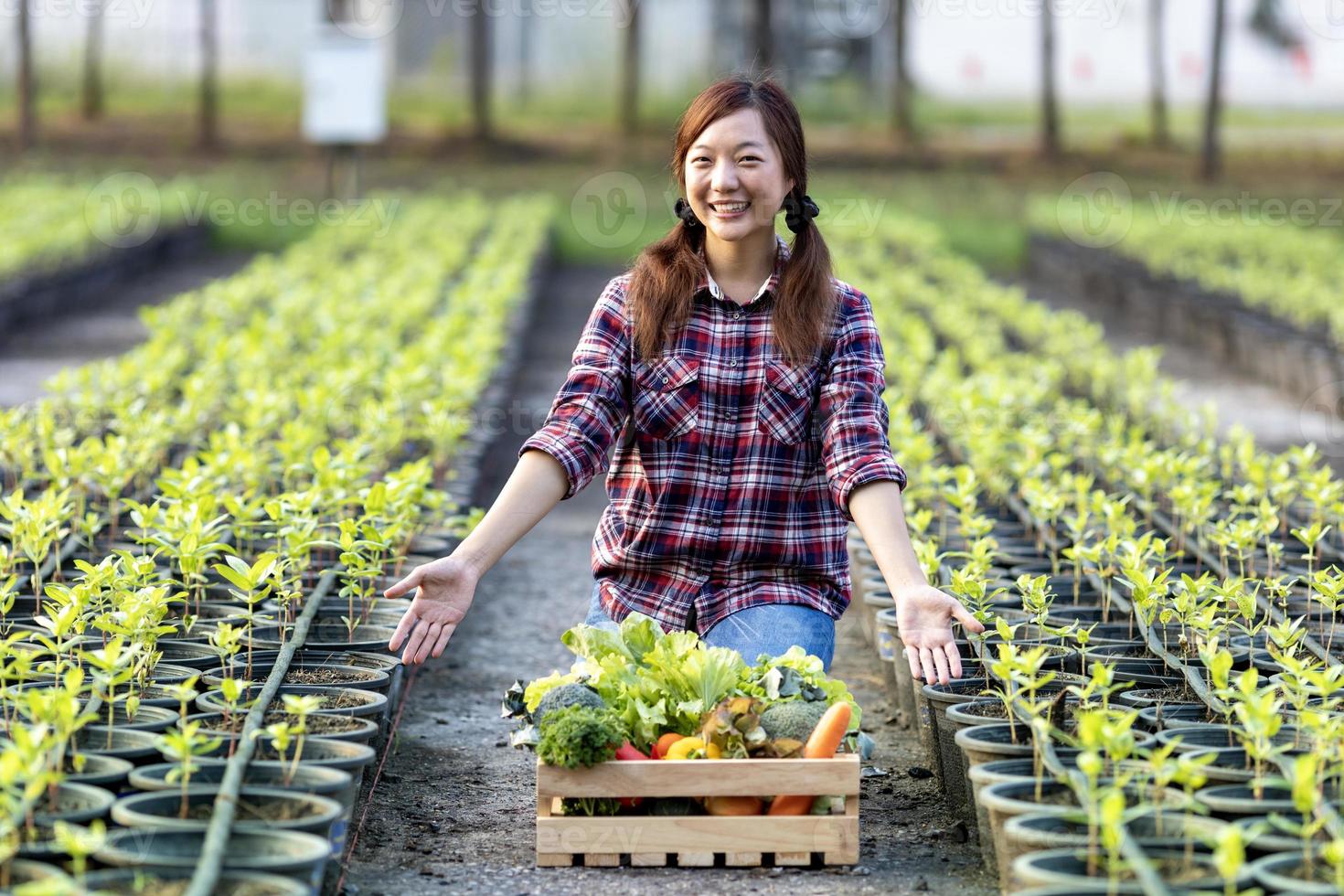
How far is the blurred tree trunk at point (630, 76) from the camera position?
75.6 ft

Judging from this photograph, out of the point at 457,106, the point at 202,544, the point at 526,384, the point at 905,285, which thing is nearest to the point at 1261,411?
the point at 905,285

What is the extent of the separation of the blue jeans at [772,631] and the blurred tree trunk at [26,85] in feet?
65.2

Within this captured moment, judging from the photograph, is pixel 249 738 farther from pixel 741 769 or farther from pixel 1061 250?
pixel 1061 250

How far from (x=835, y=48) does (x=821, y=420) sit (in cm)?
2583

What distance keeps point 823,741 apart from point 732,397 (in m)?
0.82

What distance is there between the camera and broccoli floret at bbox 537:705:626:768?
111 inches

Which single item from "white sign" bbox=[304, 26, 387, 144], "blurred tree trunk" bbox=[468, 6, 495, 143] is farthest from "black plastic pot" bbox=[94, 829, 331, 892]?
"blurred tree trunk" bbox=[468, 6, 495, 143]

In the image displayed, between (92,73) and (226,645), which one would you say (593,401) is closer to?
(226,645)

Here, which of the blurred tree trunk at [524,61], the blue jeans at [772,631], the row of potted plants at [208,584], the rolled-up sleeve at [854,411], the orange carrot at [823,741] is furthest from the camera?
the blurred tree trunk at [524,61]

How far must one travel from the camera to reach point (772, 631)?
3336mm
